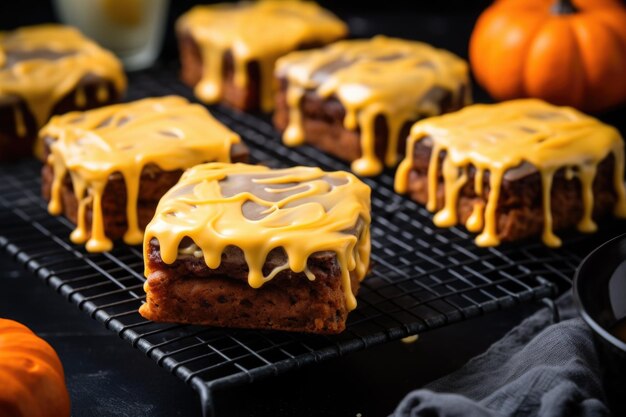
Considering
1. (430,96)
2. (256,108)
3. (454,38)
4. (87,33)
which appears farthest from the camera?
(454,38)

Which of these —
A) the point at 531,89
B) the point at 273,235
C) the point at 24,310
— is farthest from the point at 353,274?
the point at 531,89

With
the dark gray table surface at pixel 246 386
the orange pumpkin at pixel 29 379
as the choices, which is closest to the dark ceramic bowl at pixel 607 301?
the dark gray table surface at pixel 246 386

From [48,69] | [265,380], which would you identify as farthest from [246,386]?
[48,69]

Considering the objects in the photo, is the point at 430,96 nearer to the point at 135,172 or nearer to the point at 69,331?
the point at 135,172

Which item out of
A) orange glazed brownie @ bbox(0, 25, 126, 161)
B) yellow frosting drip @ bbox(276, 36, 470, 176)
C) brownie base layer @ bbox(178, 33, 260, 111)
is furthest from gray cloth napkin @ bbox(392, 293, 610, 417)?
orange glazed brownie @ bbox(0, 25, 126, 161)

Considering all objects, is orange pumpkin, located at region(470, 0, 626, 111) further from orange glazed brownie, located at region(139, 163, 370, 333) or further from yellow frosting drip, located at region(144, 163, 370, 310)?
orange glazed brownie, located at region(139, 163, 370, 333)

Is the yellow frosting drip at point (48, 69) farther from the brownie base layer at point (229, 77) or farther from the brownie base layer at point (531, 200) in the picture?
the brownie base layer at point (531, 200)
